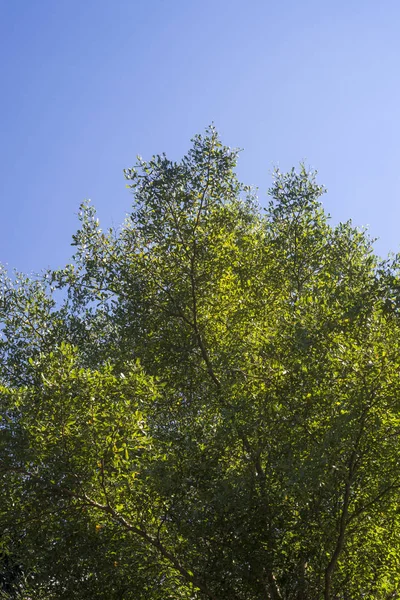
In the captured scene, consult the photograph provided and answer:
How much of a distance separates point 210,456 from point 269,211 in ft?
25.3

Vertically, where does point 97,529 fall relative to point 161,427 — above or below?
below

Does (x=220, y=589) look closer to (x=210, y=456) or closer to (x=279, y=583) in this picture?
(x=279, y=583)

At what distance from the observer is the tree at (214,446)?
11547mm

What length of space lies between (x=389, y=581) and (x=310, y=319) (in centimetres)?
624

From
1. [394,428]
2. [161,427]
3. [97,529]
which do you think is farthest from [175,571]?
[394,428]

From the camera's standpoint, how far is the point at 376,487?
12.2 meters

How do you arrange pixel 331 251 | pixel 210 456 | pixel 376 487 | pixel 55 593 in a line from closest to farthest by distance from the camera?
pixel 376 487 < pixel 210 456 < pixel 55 593 < pixel 331 251

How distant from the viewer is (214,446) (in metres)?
13.2

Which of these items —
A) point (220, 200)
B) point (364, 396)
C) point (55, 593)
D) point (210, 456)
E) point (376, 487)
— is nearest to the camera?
point (364, 396)

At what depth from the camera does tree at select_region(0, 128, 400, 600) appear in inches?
455

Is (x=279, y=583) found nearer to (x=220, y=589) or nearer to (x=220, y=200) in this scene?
(x=220, y=589)

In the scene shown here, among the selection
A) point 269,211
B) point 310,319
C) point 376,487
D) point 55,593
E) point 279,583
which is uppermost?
point 269,211

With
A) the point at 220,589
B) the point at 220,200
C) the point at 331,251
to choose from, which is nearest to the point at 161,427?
the point at 220,589

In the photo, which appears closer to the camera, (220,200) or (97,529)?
(97,529)
